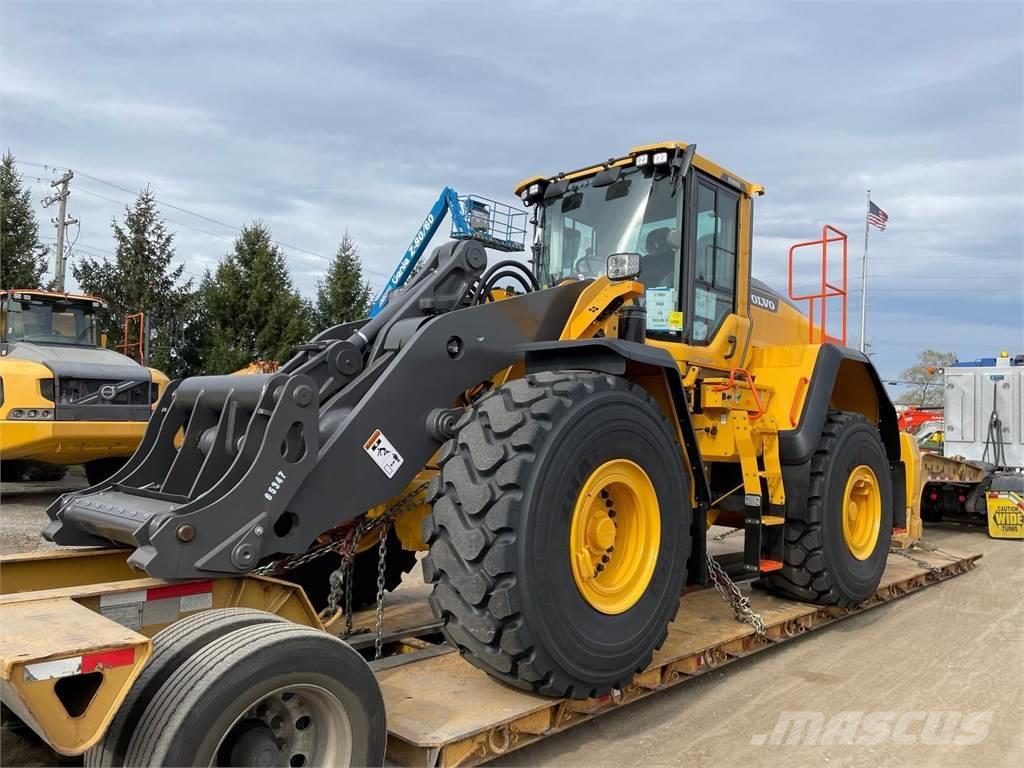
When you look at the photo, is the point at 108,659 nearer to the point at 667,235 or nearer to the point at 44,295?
the point at 667,235

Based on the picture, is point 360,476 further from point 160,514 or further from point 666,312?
point 666,312

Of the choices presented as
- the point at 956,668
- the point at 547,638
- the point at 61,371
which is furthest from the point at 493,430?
the point at 61,371

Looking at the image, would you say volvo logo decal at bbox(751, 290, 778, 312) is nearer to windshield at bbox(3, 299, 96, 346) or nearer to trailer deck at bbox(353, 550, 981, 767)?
trailer deck at bbox(353, 550, 981, 767)

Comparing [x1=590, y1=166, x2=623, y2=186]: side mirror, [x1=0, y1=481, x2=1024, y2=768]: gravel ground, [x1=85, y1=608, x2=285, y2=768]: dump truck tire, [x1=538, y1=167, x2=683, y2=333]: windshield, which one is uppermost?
[x1=590, y1=166, x2=623, y2=186]: side mirror

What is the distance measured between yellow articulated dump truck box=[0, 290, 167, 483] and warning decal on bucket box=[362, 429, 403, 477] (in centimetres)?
724

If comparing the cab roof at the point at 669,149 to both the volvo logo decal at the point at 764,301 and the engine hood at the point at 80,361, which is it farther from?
the engine hood at the point at 80,361

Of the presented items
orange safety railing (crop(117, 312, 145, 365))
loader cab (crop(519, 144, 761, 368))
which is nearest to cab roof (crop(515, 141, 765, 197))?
loader cab (crop(519, 144, 761, 368))

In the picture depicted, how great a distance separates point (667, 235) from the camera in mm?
5336

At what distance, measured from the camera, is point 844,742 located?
3.93m

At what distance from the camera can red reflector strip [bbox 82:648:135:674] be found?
91.2 inches

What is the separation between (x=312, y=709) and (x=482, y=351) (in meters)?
1.88

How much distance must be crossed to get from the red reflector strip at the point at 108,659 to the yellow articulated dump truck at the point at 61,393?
811cm

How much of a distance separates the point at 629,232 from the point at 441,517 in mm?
2797

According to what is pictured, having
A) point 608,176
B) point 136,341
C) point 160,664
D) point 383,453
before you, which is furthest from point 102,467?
point 160,664
